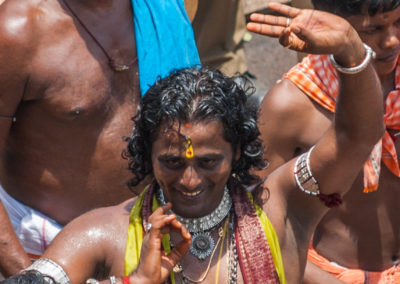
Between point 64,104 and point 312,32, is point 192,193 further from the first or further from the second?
point 64,104

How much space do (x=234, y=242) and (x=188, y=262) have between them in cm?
18

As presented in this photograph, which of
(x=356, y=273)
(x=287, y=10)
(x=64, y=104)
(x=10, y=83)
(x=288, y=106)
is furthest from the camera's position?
(x=356, y=273)

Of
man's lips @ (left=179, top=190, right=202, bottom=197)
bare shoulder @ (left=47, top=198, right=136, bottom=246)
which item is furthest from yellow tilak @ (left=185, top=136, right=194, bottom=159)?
bare shoulder @ (left=47, top=198, right=136, bottom=246)

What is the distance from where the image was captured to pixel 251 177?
133 inches

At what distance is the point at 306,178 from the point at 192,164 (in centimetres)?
43

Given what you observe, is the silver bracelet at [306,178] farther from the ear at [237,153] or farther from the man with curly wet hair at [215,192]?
the ear at [237,153]

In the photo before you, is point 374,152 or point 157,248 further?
point 374,152

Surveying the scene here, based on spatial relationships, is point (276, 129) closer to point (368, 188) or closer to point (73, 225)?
point (368, 188)

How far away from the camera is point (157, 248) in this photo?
291cm

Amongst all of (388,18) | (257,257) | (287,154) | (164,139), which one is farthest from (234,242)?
(388,18)

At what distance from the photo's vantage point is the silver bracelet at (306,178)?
3152 millimetres

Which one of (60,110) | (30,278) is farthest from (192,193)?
(60,110)

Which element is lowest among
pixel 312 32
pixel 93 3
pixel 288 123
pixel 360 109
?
pixel 288 123

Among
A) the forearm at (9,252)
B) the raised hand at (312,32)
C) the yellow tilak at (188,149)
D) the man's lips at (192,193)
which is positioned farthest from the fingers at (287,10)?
the forearm at (9,252)
